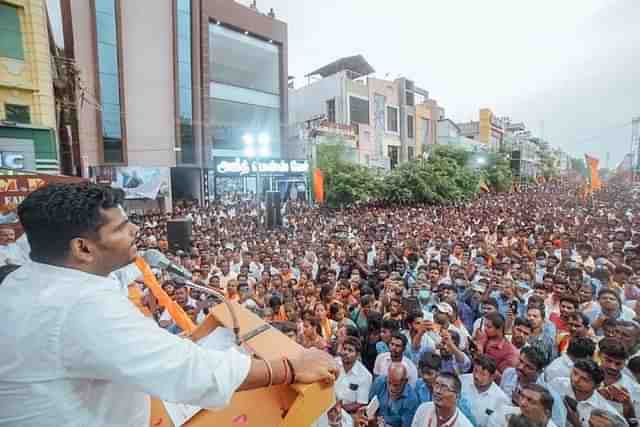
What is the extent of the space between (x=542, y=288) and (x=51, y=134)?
15294 millimetres

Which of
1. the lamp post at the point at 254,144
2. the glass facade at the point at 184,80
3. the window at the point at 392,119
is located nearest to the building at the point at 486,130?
the window at the point at 392,119

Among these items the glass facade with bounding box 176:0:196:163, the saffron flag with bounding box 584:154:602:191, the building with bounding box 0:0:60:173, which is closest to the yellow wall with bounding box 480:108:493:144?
the saffron flag with bounding box 584:154:602:191

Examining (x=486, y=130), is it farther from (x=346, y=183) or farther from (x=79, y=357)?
(x=79, y=357)

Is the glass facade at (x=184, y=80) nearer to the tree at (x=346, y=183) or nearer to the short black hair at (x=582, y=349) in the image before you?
the tree at (x=346, y=183)

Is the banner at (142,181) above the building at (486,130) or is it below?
below

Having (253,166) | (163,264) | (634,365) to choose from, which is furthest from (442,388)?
(253,166)

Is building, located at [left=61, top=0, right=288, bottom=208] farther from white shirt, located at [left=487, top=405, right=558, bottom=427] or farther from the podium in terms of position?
the podium

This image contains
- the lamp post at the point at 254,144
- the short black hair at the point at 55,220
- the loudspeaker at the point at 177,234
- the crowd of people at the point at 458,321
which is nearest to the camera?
the short black hair at the point at 55,220

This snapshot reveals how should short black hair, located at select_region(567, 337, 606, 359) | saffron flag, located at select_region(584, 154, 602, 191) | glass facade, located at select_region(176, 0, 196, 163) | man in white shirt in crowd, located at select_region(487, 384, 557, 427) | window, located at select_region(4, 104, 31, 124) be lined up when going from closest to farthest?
man in white shirt in crowd, located at select_region(487, 384, 557, 427)
short black hair, located at select_region(567, 337, 606, 359)
window, located at select_region(4, 104, 31, 124)
saffron flag, located at select_region(584, 154, 602, 191)
glass facade, located at select_region(176, 0, 196, 163)

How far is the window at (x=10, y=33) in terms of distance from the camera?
1152 centimetres

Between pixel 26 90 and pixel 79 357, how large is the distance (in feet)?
51.1

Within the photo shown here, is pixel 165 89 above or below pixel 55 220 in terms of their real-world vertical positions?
above

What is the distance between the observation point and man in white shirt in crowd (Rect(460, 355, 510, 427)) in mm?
2566

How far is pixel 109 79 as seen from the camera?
57.2ft
